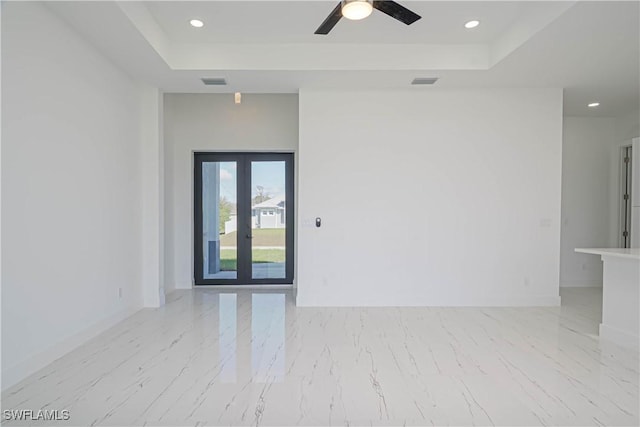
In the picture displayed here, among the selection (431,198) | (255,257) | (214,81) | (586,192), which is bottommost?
(255,257)

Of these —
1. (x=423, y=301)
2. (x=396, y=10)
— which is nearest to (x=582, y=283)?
(x=423, y=301)

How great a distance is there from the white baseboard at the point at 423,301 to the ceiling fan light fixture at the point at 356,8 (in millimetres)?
3291

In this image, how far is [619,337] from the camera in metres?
3.33

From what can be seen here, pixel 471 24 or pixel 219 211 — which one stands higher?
pixel 471 24

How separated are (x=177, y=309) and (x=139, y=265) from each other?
2.42 feet

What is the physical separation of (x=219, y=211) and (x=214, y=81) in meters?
2.19

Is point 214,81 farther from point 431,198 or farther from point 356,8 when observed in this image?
point 431,198

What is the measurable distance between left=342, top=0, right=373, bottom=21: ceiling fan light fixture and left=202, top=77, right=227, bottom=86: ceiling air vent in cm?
223

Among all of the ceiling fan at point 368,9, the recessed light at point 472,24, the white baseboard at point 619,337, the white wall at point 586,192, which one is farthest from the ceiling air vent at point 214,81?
the white wall at point 586,192

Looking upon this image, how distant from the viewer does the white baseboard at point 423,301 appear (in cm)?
462

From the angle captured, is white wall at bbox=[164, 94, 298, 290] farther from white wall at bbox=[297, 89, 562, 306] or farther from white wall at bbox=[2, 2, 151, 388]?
white wall at bbox=[2, 2, 151, 388]

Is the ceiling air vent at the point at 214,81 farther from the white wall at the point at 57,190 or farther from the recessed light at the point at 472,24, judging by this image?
the recessed light at the point at 472,24

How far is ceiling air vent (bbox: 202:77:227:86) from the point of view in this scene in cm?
424

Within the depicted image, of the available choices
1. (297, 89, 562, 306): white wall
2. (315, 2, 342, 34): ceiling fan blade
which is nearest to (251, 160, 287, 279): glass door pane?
(297, 89, 562, 306): white wall
